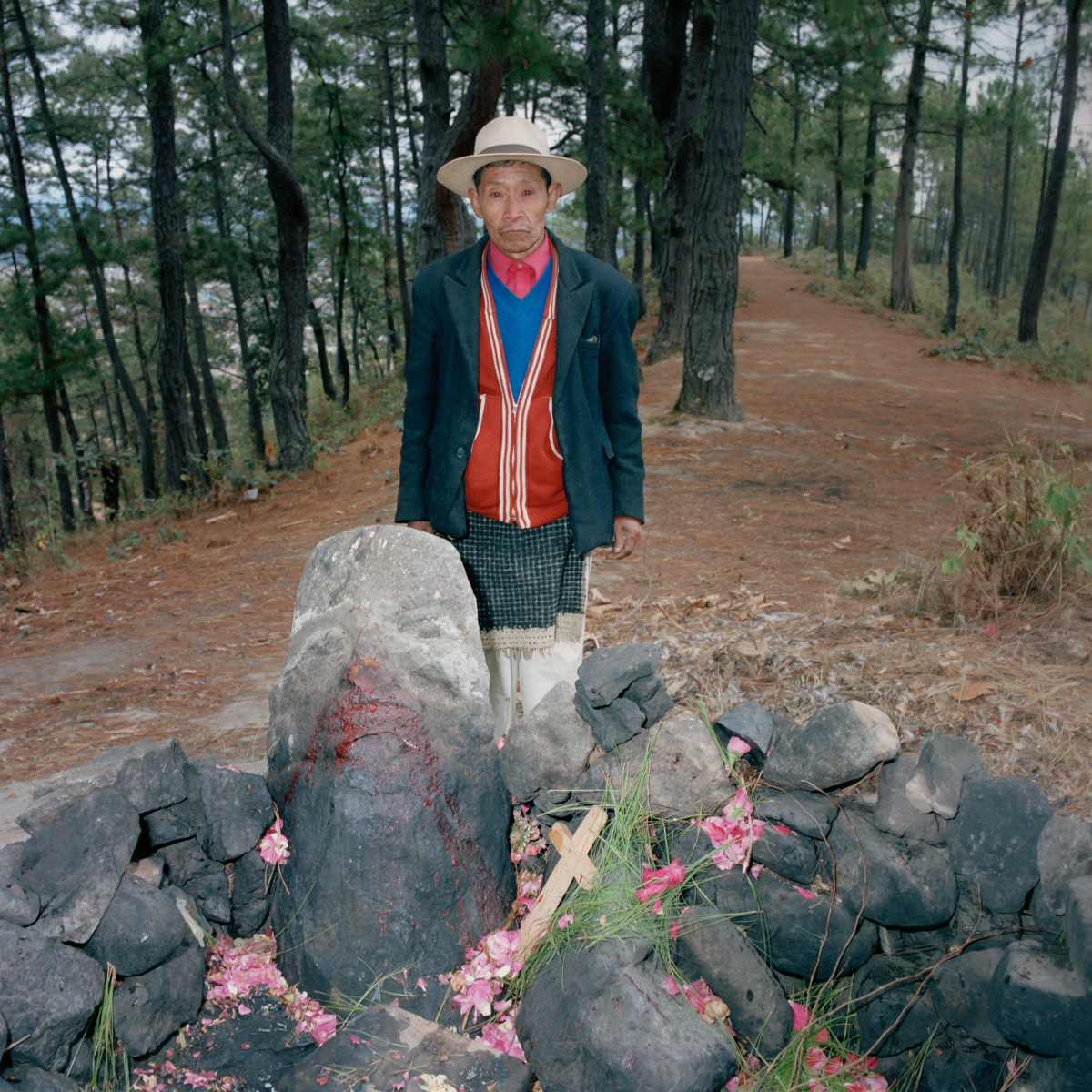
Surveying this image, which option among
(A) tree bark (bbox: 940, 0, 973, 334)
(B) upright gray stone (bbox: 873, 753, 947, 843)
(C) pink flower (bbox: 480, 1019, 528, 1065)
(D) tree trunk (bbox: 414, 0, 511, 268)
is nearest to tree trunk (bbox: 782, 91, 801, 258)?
(A) tree bark (bbox: 940, 0, 973, 334)

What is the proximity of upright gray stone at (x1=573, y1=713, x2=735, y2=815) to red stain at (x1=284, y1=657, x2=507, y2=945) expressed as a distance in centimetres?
43

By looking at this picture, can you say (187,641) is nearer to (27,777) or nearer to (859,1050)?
(27,777)

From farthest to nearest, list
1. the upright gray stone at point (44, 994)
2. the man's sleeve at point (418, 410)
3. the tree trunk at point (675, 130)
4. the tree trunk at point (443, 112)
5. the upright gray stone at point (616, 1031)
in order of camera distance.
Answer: the tree trunk at point (675, 130) < the tree trunk at point (443, 112) < the man's sleeve at point (418, 410) < the upright gray stone at point (616, 1031) < the upright gray stone at point (44, 994)

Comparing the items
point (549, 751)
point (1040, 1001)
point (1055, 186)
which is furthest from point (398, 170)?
point (1040, 1001)

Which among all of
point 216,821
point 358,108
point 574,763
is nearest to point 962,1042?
point 574,763

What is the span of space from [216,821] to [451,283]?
69.5 inches

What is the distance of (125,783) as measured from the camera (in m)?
2.49

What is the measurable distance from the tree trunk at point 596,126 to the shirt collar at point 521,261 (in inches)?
301

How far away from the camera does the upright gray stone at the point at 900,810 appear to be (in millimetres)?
2512

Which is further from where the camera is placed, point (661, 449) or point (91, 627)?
point (661, 449)

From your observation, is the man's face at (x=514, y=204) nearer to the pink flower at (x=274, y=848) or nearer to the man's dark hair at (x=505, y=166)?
the man's dark hair at (x=505, y=166)

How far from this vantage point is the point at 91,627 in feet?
17.9

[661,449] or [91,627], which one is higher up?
[661,449]

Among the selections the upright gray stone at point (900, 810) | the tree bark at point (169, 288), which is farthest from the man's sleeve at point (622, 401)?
the tree bark at point (169, 288)
